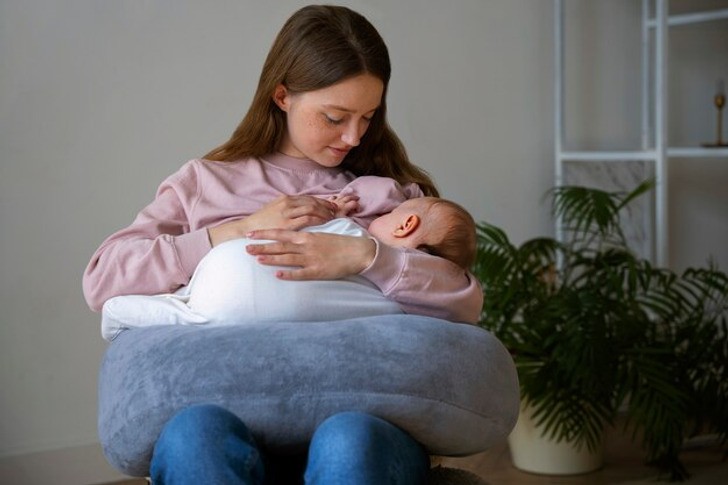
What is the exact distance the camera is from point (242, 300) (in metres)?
1.47

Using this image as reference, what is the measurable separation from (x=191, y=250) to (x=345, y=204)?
25 cm

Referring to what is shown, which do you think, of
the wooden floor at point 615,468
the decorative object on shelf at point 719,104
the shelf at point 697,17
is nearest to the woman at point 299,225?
the wooden floor at point 615,468

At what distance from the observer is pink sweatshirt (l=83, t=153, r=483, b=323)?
1.56m

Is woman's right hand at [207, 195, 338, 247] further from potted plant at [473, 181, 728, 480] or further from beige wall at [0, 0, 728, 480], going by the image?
potted plant at [473, 181, 728, 480]

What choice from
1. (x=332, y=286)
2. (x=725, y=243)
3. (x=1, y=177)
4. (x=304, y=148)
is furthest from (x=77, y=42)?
(x=725, y=243)

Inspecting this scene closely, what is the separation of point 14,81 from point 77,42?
0.62 ft

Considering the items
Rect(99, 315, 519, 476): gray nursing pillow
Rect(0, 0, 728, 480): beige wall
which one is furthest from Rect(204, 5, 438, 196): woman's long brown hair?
Rect(0, 0, 728, 480): beige wall

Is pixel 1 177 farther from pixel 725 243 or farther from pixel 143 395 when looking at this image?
pixel 725 243

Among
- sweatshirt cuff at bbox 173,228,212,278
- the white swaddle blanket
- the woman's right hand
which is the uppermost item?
the woman's right hand

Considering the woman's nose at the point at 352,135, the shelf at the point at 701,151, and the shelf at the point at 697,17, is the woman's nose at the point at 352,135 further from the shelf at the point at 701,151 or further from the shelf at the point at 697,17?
the shelf at the point at 697,17

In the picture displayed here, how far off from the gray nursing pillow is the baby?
0.20 ft

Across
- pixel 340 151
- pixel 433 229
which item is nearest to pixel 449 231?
pixel 433 229

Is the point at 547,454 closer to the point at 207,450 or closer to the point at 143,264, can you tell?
the point at 143,264

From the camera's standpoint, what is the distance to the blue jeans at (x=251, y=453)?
1.24m
